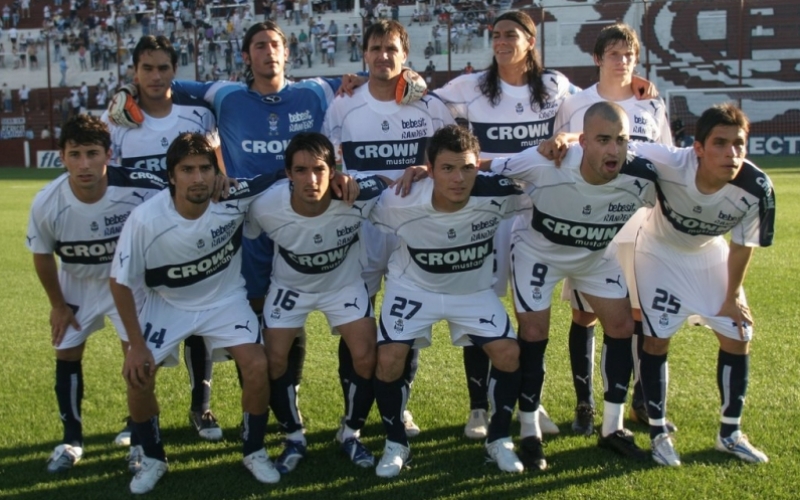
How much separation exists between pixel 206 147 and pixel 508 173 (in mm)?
1523

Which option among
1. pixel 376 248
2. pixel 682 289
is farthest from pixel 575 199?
pixel 376 248

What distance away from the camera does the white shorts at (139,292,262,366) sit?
3.96 m

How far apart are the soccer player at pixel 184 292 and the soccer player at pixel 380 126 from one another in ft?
2.43

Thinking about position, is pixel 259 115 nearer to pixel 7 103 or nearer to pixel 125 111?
pixel 125 111

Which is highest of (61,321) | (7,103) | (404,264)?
(7,103)

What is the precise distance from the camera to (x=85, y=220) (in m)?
4.06

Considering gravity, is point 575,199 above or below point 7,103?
below

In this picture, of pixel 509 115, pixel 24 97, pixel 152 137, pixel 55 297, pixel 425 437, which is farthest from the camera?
pixel 24 97

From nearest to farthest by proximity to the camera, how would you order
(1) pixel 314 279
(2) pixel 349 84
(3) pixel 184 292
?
(3) pixel 184 292 < (1) pixel 314 279 < (2) pixel 349 84

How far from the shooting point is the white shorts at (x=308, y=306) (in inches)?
166

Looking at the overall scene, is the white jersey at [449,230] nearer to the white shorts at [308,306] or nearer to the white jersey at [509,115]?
the white shorts at [308,306]

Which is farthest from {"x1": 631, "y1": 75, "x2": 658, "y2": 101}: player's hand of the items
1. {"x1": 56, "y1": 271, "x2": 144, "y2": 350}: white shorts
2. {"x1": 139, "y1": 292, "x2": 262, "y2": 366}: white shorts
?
{"x1": 56, "y1": 271, "x2": 144, "y2": 350}: white shorts

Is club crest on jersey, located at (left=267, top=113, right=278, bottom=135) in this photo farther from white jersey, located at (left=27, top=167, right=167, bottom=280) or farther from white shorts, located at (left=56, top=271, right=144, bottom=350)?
white shorts, located at (left=56, top=271, right=144, bottom=350)

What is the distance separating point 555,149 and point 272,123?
1747 mm
